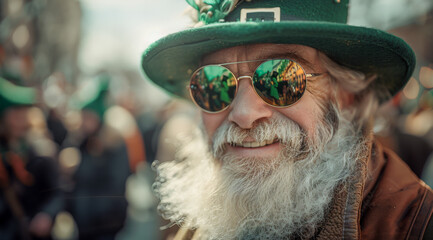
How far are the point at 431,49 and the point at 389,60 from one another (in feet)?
20.0

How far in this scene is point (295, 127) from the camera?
162 cm

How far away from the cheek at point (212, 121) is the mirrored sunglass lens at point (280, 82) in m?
0.30

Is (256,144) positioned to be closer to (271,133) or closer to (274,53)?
(271,133)

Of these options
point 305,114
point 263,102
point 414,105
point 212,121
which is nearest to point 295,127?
point 305,114

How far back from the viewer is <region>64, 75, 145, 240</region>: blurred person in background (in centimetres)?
352

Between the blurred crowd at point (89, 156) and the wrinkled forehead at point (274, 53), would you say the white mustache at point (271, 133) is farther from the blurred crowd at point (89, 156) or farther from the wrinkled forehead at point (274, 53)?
the blurred crowd at point (89, 156)

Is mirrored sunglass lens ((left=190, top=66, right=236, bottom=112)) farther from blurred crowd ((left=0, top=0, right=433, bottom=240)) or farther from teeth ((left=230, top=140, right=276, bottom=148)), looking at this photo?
blurred crowd ((left=0, top=0, right=433, bottom=240))

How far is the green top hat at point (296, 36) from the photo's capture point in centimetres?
138

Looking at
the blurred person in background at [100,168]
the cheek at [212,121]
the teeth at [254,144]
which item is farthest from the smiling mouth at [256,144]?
the blurred person in background at [100,168]

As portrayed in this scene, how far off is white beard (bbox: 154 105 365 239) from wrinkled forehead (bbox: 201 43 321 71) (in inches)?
13.0

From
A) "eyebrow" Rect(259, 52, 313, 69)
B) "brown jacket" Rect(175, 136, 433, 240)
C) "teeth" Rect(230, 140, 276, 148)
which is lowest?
"brown jacket" Rect(175, 136, 433, 240)

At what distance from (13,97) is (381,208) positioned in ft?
13.8

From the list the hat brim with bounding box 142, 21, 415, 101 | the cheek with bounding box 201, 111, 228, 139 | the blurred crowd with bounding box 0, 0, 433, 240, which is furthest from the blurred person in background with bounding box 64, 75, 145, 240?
the cheek with bounding box 201, 111, 228, 139

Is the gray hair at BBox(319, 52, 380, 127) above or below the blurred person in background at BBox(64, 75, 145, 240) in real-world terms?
above
